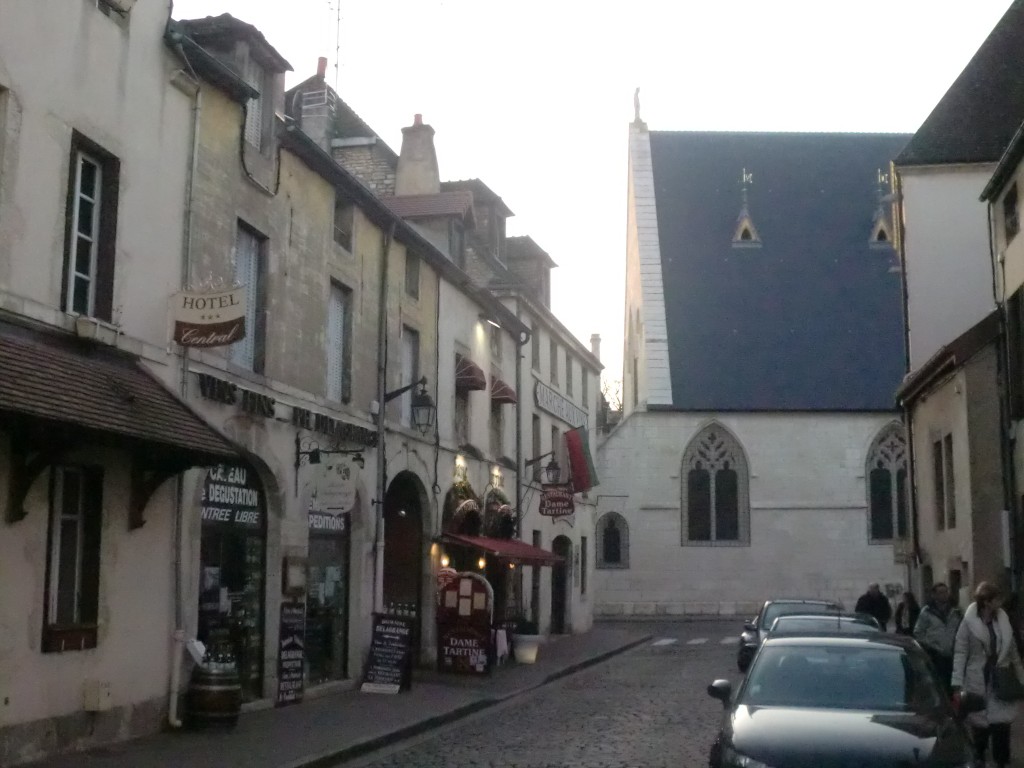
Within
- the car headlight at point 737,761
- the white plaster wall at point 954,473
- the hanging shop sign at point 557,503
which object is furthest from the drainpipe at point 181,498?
the hanging shop sign at point 557,503

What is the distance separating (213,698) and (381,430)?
267 inches

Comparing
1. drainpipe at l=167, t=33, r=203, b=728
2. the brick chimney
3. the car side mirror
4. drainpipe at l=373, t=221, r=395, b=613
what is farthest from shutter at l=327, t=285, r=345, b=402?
the car side mirror

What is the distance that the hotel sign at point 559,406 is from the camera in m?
31.5

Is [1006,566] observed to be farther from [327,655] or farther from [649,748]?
[327,655]

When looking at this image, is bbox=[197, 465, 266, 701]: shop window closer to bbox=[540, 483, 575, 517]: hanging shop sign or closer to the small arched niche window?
bbox=[540, 483, 575, 517]: hanging shop sign

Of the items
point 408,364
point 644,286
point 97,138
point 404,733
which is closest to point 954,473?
point 408,364

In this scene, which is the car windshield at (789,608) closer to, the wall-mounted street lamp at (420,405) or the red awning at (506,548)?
the red awning at (506,548)

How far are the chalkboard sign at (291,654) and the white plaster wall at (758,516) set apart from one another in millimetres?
30759

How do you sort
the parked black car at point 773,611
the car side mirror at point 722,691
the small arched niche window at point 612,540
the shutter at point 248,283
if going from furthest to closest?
the small arched niche window at point 612,540 → the parked black car at point 773,611 → the shutter at point 248,283 → the car side mirror at point 722,691

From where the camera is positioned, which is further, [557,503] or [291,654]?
[557,503]

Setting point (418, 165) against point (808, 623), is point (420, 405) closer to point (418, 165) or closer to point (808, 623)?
point (808, 623)

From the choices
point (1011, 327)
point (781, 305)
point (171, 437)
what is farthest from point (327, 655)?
point (781, 305)

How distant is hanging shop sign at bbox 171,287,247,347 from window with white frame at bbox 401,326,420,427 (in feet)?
25.9

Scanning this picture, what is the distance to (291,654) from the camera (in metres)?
16.1
